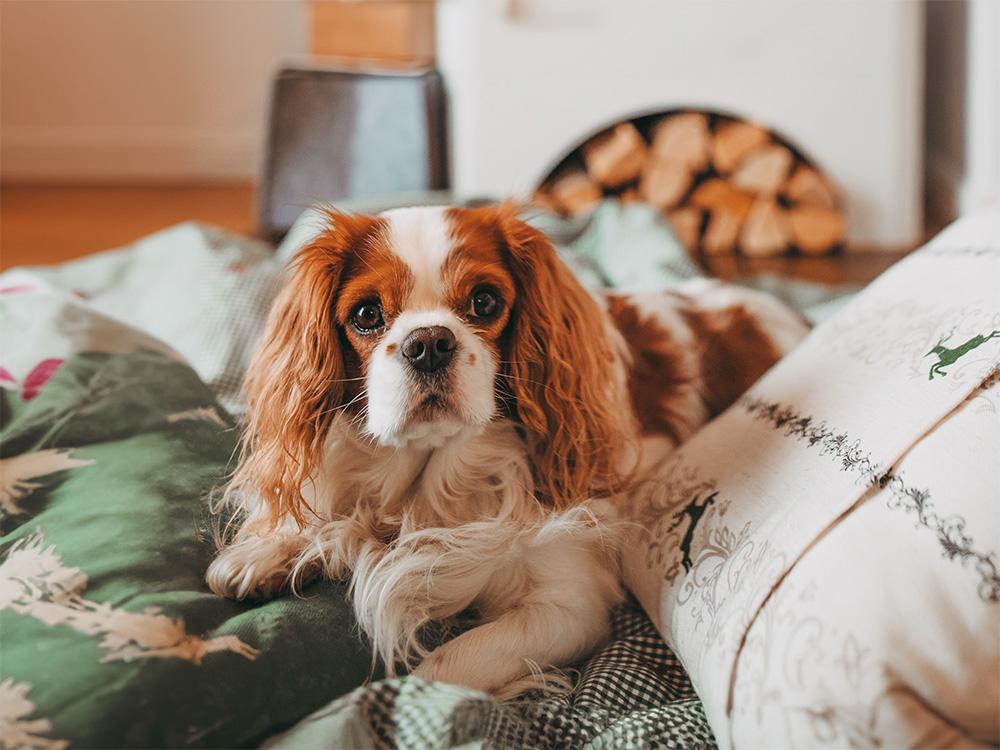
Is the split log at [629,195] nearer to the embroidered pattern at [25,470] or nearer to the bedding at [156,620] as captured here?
the bedding at [156,620]

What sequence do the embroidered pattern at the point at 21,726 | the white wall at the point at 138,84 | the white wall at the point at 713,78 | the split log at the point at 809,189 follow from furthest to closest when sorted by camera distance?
the white wall at the point at 138,84
the split log at the point at 809,189
the white wall at the point at 713,78
the embroidered pattern at the point at 21,726

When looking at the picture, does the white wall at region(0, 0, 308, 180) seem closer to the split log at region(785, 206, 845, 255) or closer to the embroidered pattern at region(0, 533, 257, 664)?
the split log at region(785, 206, 845, 255)

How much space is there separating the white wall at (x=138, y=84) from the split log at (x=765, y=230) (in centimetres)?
232

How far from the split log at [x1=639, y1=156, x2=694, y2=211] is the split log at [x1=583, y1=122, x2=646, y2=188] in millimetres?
32

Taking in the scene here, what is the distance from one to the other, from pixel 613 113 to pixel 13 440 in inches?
74.0

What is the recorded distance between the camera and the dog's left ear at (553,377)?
4.08 feet

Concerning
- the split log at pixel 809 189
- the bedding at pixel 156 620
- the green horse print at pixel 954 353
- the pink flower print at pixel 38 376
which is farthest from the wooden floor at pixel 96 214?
the green horse print at pixel 954 353

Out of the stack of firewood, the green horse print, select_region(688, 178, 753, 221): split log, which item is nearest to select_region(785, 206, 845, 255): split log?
the stack of firewood

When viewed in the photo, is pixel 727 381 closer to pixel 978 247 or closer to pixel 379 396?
pixel 978 247

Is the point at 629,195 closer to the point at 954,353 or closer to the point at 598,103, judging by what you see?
the point at 598,103

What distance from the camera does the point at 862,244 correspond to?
2.85 meters

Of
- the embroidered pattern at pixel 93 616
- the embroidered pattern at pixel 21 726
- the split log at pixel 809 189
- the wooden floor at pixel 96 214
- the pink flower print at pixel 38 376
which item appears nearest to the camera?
the embroidered pattern at pixel 21 726

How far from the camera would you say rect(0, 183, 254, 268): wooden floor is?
344 cm

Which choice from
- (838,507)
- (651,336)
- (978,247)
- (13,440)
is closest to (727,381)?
(651,336)
